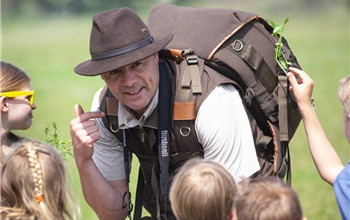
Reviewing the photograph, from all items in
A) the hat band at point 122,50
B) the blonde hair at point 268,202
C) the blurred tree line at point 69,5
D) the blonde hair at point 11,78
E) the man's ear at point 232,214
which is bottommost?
the man's ear at point 232,214

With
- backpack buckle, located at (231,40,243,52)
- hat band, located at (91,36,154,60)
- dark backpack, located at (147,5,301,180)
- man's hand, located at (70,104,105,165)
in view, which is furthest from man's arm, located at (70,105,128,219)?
backpack buckle, located at (231,40,243,52)

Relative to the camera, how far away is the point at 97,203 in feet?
17.9

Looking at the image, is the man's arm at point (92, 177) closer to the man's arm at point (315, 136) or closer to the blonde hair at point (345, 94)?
the man's arm at point (315, 136)

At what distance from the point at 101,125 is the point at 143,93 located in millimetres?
563

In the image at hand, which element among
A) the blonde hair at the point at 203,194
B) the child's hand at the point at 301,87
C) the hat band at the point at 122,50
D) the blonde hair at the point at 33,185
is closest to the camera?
the blonde hair at the point at 203,194

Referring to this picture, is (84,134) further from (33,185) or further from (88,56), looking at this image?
(88,56)

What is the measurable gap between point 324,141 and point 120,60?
1.25m

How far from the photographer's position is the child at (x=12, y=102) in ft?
16.9

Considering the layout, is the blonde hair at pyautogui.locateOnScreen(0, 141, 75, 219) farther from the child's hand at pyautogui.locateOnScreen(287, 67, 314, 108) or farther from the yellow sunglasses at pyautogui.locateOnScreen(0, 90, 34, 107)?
the child's hand at pyautogui.locateOnScreen(287, 67, 314, 108)

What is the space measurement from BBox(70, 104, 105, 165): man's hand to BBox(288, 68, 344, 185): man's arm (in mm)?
1205

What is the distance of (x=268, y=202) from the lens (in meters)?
3.91

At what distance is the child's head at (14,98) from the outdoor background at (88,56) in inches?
23.6

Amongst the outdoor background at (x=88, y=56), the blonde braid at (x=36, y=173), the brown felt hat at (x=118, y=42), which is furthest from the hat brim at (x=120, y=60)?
the blonde braid at (x=36, y=173)

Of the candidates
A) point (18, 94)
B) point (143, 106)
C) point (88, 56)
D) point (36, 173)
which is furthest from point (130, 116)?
point (88, 56)
